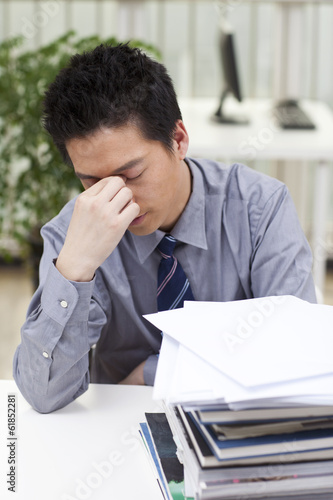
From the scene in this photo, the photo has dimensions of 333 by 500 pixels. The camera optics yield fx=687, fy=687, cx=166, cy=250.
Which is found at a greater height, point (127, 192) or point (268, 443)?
point (127, 192)

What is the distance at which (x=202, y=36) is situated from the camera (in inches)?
128

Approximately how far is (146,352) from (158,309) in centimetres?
13

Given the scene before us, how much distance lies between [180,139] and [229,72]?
1.53 meters

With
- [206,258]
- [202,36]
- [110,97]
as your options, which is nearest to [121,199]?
[110,97]

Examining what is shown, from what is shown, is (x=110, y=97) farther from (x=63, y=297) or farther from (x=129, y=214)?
Result: (x=63, y=297)

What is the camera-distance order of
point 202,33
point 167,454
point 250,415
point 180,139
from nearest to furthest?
point 250,415 → point 167,454 → point 180,139 → point 202,33

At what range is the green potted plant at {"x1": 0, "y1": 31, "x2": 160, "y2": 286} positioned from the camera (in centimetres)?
271

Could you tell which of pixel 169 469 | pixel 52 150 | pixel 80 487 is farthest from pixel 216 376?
pixel 52 150

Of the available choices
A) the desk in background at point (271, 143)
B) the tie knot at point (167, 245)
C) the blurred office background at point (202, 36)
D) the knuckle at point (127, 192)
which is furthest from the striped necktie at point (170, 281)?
the blurred office background at point (202, 36)

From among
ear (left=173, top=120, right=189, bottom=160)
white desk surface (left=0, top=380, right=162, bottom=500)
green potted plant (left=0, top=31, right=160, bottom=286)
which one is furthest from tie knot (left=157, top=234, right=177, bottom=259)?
green potted plant (left=0, top=31, right=160, bottom=286)

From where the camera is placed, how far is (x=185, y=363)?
84cm

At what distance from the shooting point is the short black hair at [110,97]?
1183mm

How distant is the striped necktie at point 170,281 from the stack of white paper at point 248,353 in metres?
0.37

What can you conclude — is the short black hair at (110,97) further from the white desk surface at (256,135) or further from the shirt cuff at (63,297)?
the white desk surface at (256,135)
